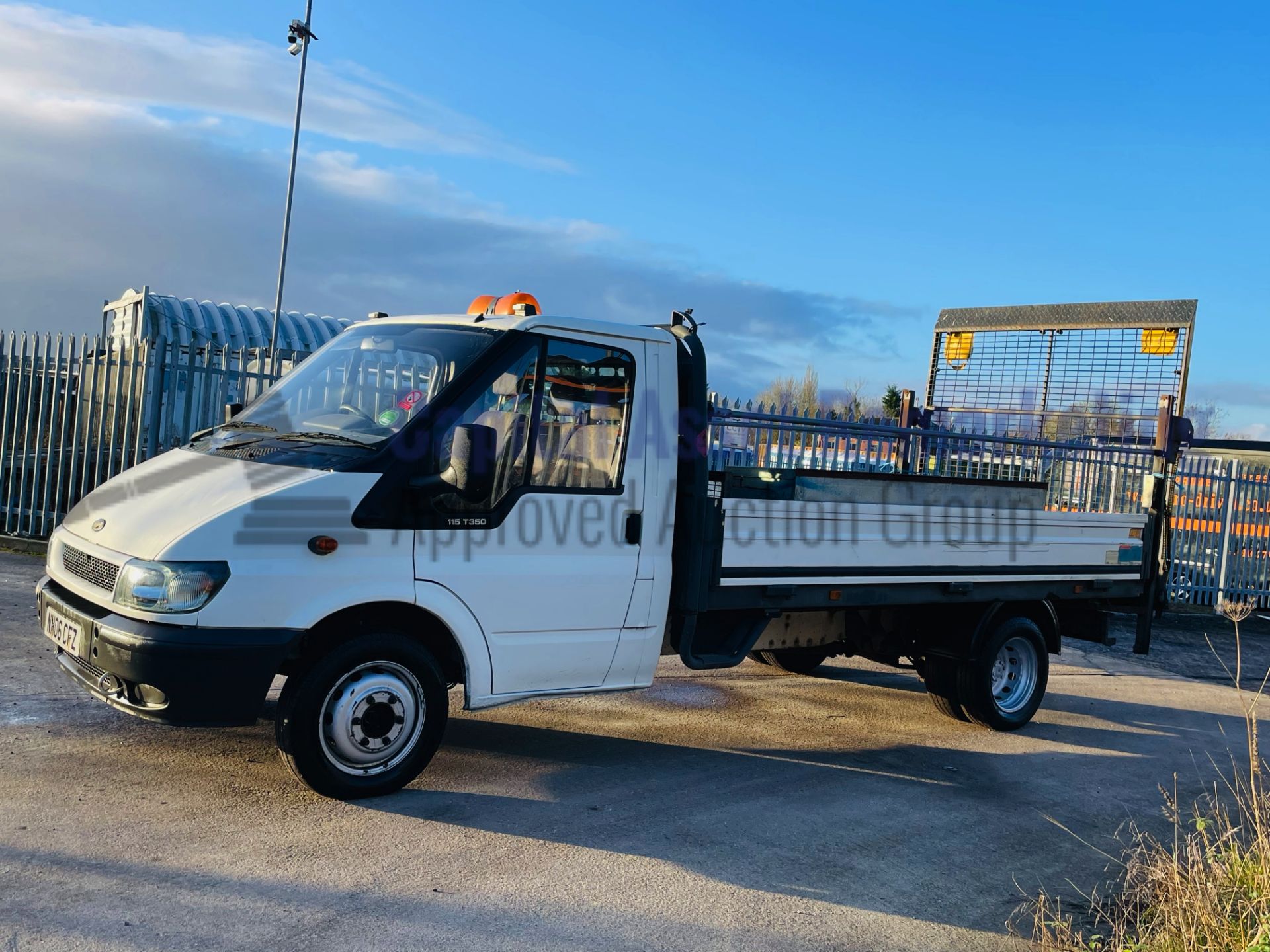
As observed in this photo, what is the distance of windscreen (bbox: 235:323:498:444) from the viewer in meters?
4.95

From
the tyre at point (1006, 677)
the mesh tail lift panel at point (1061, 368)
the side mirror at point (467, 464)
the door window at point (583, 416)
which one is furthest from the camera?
the mesh tail lift panel at point (1061, 368)

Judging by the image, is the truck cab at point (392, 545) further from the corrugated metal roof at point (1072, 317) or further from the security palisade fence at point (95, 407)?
the corrugated metal roof at point (1072, 317)

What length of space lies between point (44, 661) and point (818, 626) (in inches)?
195

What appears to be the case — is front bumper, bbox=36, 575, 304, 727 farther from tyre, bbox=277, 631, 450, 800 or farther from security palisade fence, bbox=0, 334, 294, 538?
security palisade fence, bbox=0, 334, 294, 538

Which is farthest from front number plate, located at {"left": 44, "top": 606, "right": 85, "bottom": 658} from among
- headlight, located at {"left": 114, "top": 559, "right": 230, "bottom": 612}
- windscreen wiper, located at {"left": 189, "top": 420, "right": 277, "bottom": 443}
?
windscreen wiper, located at {"left": 189, "top": 420, "right": 277, "bottom": 443}

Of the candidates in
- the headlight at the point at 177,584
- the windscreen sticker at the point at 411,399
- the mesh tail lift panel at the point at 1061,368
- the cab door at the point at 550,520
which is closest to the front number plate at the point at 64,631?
the headlight at the point at 177,584

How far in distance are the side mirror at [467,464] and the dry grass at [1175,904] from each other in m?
2.78

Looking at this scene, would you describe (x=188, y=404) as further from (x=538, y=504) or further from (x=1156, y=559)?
(x=1156, y=559)

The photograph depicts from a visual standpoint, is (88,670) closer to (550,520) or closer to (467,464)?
(467,464)

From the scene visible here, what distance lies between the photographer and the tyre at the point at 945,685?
7.22 m

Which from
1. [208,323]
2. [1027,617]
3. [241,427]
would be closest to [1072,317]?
[1027,617]

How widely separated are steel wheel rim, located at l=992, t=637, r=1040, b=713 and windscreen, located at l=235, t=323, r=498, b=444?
14.5 feet

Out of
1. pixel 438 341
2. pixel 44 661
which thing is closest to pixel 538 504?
pixel 438 341

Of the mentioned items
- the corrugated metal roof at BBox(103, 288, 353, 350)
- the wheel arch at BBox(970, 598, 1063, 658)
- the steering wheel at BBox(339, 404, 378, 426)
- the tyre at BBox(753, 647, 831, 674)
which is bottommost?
the tyre at BBox(753, 647, 831, 674)
